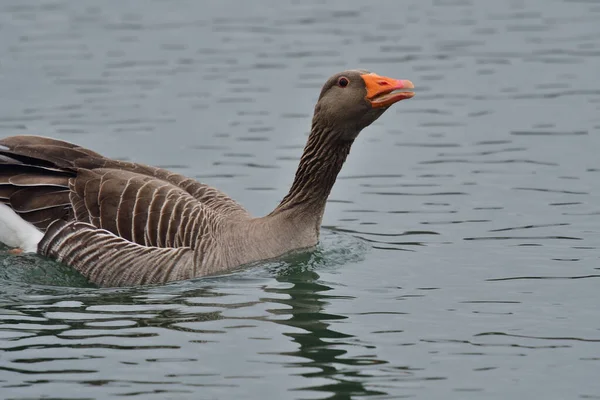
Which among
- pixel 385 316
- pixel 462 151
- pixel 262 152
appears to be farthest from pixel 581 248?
pixel 262 152

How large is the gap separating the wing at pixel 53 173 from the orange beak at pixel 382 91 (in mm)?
2182

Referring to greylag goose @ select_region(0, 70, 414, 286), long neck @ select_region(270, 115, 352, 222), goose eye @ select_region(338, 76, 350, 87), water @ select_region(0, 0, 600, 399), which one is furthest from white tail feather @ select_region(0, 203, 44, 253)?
goose eye @ select_region(338, 76, 350, 87)

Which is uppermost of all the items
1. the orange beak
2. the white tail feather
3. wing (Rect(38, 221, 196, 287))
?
the orange beak

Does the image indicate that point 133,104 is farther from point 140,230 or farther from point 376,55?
point 140,230

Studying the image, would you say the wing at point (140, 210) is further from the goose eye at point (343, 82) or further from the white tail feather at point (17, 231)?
the goose eye at point (343, 82)

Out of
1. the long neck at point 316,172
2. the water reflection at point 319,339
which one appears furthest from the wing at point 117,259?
the long neck at point 316,172

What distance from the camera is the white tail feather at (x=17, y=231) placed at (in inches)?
526

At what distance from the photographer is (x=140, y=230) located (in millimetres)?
12867

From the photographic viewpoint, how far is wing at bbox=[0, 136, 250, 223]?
1331 cm

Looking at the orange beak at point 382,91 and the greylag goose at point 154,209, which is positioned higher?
the orange beak at point 382,91

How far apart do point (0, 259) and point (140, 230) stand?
72.2 inches

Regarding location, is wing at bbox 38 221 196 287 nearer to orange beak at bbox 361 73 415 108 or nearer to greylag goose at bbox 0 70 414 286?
greylag goose at bbox 0 70 414 286

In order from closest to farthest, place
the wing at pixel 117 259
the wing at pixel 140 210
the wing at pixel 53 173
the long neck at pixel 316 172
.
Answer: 1. the wing at pixel 117 259
2. the wing at pixel 140 210
3. the long neck at pixel 316 172
4. the wing at pixel 53 173

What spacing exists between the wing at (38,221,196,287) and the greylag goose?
0.01 m
